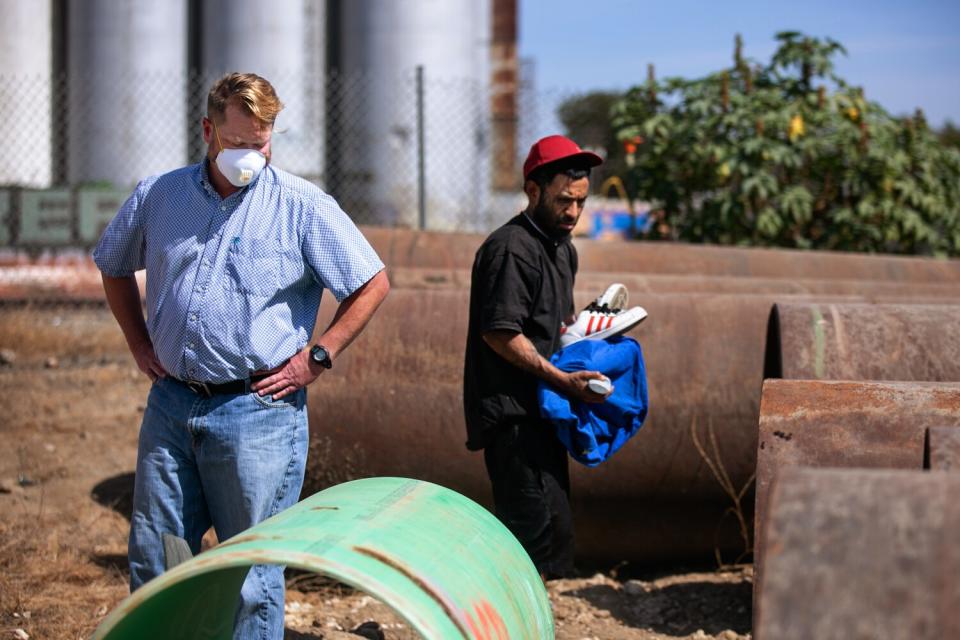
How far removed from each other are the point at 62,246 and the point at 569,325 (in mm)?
8467

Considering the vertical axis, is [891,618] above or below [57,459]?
above

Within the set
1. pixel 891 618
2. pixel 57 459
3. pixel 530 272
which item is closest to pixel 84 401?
pixel 57 459

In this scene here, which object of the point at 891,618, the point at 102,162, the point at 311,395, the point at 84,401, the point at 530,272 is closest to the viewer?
the point at 891,618

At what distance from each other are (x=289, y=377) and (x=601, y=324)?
3.33 feet

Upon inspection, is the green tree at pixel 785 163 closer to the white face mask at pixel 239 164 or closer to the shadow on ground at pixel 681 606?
the shadow on ground at pixel 681 606

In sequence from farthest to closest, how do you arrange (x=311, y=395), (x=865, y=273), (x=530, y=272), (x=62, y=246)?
(x=62, y=246) → (x=865, y=273) → (x=311, y=395) → (x=530, y=272)

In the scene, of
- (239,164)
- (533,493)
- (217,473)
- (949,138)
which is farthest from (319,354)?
(949,138)

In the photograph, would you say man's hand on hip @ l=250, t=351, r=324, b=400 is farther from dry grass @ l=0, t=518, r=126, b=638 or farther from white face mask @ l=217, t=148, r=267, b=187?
dry grass @ l=0, t=518, r=126, b=638

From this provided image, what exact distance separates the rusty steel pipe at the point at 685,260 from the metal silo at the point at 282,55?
26.2ft

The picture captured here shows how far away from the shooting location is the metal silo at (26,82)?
44.8ft

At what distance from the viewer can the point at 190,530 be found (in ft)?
9.52

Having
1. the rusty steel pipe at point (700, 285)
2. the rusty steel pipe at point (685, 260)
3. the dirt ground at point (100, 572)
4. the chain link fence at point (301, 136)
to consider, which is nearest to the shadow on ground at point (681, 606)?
the dirt ground at point (100, 572)

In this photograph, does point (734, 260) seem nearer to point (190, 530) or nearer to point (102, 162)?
point (190, 530)

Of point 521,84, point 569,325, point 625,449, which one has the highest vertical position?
point 521,84
